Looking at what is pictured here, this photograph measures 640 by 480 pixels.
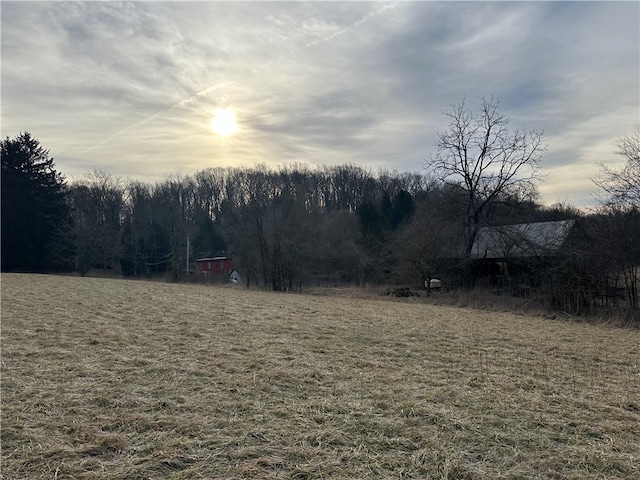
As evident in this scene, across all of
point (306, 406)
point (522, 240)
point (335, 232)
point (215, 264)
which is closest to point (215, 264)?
point (215, 264)

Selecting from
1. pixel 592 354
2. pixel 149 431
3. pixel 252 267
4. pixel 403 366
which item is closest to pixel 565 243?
pixel 592 354

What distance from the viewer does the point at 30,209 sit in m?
32.6

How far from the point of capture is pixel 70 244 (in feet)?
116

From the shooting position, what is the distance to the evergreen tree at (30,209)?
31516mm

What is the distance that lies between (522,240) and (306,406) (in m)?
19.6

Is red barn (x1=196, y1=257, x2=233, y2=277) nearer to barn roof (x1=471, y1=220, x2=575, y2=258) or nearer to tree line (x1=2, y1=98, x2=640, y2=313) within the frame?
tree line (x1=2, y1=98, x2=640, y2=313)

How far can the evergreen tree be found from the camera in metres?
31.5

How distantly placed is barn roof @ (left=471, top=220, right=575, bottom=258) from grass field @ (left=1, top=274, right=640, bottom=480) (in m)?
11.6

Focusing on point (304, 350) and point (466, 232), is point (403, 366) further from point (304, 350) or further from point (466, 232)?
point (466, 232)

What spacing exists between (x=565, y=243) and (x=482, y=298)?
3.98 m

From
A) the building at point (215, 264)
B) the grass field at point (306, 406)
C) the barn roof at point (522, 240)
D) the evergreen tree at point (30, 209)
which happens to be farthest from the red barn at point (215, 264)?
the grass field at point (306, 406)

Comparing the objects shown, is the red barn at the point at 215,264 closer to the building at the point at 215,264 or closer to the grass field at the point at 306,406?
the building at the point at 215,264

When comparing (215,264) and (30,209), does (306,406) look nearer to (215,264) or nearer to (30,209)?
(30,209)

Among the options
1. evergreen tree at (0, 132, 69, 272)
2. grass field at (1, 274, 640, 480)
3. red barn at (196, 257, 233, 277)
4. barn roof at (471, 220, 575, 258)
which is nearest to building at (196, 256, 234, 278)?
red barn at (196, 257, 233, 277)
